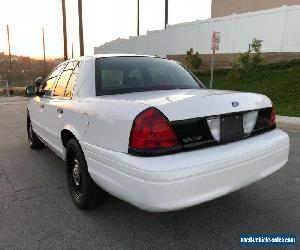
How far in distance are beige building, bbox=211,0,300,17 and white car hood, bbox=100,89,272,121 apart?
2561 cm

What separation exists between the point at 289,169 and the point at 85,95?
3221 mm

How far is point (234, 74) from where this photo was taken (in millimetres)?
18469

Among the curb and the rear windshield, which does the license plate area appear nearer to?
the rear windshield

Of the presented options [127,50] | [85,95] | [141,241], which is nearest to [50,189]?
[85,95]

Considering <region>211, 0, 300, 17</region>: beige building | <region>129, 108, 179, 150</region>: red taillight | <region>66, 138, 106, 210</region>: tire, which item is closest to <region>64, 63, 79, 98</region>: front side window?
<region>66, 138, 106, 210</region>: tire

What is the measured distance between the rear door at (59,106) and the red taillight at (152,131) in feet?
4.33

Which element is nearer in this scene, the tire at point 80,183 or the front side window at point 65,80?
the tire at point 80,183

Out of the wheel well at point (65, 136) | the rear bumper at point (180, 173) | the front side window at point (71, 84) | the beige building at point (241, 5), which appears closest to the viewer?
the rear bumper at point (180, 173)

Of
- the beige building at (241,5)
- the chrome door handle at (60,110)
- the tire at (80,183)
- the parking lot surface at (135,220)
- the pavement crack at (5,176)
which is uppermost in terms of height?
the beige building at (241,5)

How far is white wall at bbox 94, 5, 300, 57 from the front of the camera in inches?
713

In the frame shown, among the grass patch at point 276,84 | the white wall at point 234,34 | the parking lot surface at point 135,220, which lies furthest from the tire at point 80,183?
the white wall at point 234,34

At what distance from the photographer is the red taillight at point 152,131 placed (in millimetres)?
2676

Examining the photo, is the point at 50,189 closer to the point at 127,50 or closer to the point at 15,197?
the point at 15,197

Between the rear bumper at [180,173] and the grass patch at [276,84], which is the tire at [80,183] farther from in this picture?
the grass patch at [276,84]
